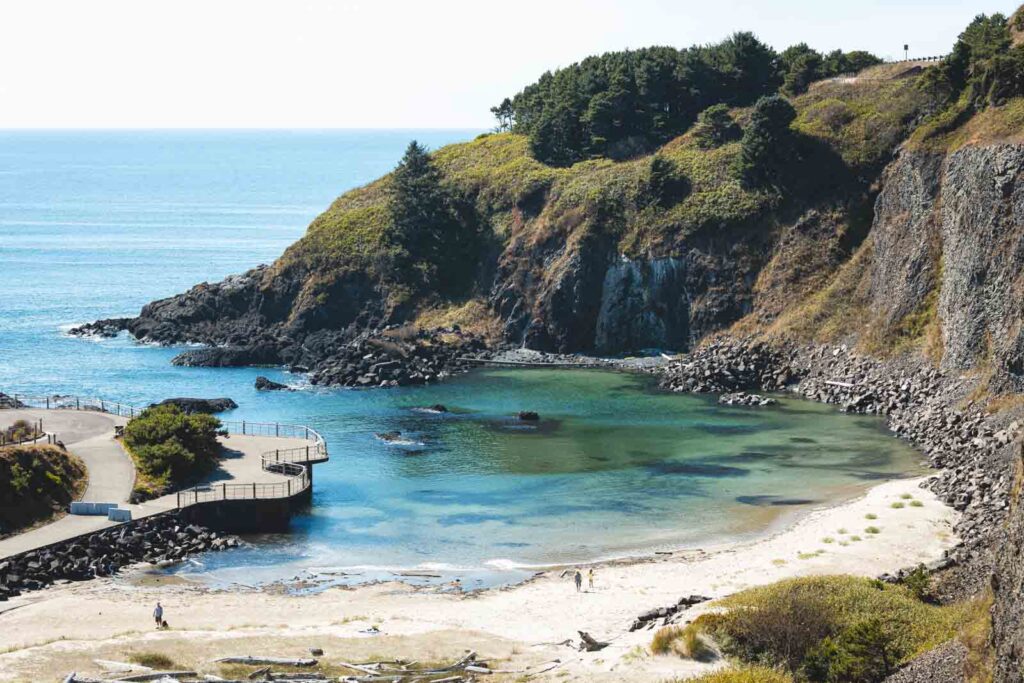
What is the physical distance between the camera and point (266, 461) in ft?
252

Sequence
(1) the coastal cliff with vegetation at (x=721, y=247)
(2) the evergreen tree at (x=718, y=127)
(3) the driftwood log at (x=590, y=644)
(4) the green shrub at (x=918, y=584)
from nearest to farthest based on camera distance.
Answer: (3) the driftwood log at (x=590, y=644) < (4) the green shrub at (x=918, y=584) < (1) the coastal cliff with vegetation at (x=721, y=247) < (2) the evergreen tree at (x=718, y=127)

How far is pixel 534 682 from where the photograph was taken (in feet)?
150

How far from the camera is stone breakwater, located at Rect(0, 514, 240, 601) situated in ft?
193

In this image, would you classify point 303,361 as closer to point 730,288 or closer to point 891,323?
point 730,288

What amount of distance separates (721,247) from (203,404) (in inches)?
1798

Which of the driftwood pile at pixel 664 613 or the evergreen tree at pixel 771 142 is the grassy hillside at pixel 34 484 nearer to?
the driftwood pile at pixel 664 613

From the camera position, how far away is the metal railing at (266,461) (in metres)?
70.1

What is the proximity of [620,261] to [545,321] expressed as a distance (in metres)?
8.31

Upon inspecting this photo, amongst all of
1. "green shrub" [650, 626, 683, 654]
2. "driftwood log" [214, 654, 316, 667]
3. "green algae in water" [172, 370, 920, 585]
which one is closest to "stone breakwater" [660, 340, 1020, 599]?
"green algae in water" [172, 370, 920, 585]

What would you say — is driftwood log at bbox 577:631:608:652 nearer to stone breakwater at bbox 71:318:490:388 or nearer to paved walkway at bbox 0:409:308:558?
paved walkway at bbox 0:409:308:558

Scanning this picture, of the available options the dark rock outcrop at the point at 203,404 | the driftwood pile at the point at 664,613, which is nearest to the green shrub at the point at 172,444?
the dark rock outcrop at the point at 203,404

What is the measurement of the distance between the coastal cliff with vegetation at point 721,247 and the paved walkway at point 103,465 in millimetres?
28092

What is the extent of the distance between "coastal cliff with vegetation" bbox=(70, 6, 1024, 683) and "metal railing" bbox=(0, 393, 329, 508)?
733 inches

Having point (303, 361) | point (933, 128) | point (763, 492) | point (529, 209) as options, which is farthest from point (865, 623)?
point (529, 209)
